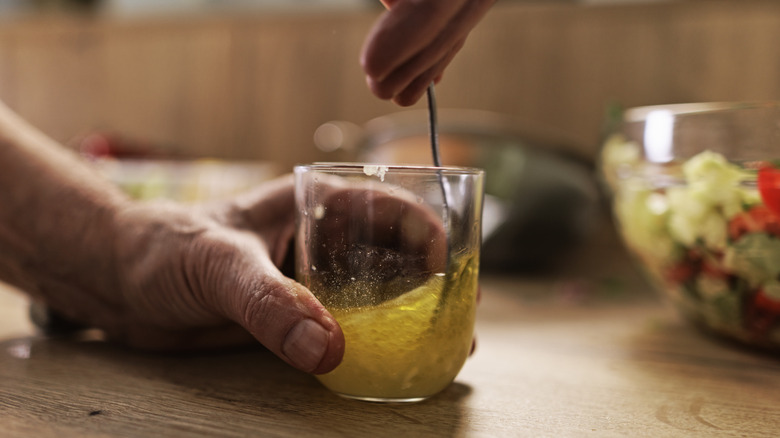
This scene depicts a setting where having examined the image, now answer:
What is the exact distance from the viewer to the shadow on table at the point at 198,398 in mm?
386

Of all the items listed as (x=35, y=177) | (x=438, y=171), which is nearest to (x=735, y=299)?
(x=438, y=171)

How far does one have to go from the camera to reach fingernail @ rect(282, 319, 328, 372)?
1.27 feet

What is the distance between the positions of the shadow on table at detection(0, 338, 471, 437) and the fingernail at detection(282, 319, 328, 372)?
1.5 inches

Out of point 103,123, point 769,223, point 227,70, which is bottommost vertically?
point 769,223

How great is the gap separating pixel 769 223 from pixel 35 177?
24.1 inches

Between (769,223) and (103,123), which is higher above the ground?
(103,123)

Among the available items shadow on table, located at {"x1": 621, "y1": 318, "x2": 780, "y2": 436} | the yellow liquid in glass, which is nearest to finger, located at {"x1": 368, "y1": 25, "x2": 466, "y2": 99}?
the yellow liquid in glass

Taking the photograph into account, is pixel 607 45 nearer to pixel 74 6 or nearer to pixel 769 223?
pixel 769 223

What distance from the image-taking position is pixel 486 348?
2.03 ft

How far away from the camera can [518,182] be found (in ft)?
3.54

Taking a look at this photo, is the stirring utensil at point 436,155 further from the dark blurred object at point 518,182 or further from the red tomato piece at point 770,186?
the dark blurred object at point 518,182

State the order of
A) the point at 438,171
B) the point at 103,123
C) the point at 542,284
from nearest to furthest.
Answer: the point at 438,171 < the point at 542,284 < the point at 103,123

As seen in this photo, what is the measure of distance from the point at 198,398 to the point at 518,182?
2.44 ft

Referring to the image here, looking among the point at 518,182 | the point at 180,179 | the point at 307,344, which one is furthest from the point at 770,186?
the point at 180,179
